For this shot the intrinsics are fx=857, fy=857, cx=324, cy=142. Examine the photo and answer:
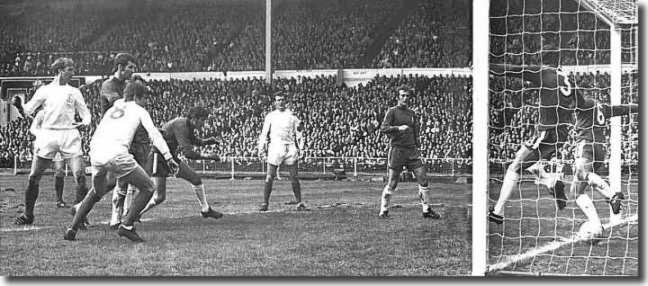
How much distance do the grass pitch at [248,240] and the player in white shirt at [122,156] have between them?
171mm

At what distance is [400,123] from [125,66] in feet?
6.77

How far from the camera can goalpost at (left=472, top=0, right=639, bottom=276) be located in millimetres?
4922

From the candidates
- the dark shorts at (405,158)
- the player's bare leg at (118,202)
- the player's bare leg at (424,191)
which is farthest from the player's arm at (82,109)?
the player's bare leg at (424,191)

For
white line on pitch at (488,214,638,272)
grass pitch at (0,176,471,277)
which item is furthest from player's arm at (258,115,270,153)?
white line on pitch at (488,214,638,272)

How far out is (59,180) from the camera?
6.55 m

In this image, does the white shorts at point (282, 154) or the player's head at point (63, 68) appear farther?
the white shorts at point (282, 154)

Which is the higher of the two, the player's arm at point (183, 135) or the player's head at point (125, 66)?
the player's head at point (125, 66)

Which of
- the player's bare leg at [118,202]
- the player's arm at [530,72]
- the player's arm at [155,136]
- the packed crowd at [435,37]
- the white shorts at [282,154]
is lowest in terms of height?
the player's bare leg at [118,202]

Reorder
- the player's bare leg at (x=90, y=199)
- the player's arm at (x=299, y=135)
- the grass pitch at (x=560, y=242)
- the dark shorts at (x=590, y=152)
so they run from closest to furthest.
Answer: the grass pitch at (x=560, y=242) < the player's bare leg at (x=90, y=199) < the dark shorts at (x=590, y=152) < the player's arm at (x=299, y=135)

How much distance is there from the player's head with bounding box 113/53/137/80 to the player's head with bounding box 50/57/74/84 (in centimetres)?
36

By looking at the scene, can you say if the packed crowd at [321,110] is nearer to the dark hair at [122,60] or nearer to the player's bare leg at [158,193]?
the dark hair at [122,60]

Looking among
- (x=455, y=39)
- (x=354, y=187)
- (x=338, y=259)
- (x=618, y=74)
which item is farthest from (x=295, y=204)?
(x=618, y=74)

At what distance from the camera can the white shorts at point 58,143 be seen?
640 centimetres

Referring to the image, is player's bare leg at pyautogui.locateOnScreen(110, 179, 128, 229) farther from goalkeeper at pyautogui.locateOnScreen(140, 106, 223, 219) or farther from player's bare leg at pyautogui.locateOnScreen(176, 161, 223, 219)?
player's bare leg at pyautogui.locateOnScreen(176, 161, 223, 219)
